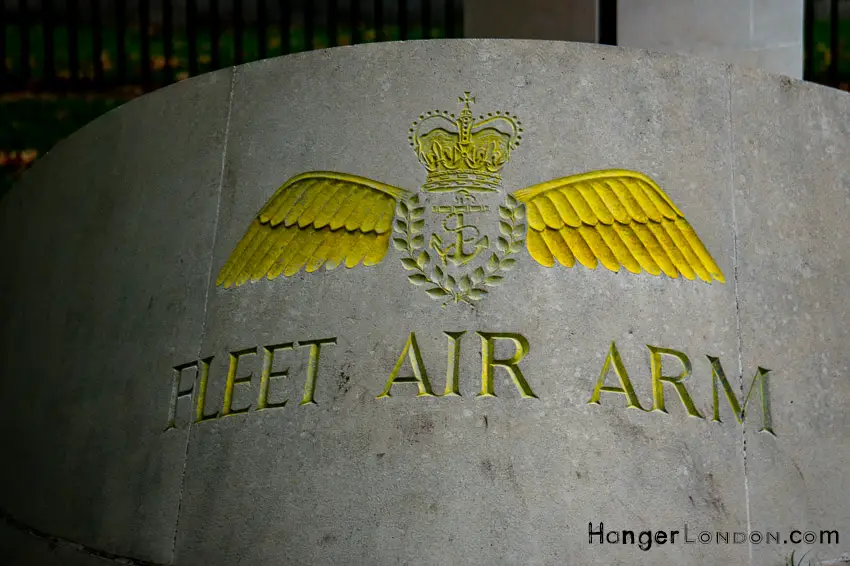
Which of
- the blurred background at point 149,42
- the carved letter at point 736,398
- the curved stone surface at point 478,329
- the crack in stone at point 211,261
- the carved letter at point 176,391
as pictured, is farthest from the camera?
the blurred background at point 149,42

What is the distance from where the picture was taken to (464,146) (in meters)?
4.45

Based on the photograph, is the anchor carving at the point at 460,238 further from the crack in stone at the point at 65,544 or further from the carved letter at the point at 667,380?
the crack in stone at the point at 65,544

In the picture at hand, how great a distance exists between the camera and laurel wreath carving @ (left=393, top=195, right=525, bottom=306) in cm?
431

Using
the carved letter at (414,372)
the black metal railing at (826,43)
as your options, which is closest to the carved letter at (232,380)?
the carved letter at (414,372)

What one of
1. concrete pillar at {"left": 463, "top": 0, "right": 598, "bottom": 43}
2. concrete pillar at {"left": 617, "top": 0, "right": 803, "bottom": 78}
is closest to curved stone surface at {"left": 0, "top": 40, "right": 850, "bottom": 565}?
concrete pillar at {"left": 617, "top": 0, "right": 803, "bottom": 78}

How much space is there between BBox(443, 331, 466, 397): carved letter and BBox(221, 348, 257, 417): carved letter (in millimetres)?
783

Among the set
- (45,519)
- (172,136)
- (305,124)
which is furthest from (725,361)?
(45,519)

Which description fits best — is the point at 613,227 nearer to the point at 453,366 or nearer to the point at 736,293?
the point at 736,293

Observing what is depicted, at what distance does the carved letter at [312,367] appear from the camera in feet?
14.2

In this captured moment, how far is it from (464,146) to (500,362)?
0.87 metres

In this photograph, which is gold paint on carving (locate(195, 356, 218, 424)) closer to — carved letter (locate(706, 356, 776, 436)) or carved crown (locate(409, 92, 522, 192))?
carved crown (locate(409, 92, 522, 192))

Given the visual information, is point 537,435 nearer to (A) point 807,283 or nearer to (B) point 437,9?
(A) point 807,283

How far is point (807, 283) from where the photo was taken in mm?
4551

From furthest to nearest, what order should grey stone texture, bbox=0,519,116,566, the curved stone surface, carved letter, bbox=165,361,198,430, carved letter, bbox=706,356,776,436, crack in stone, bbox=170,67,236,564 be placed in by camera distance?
grey stone texture, bbox=0,519,116,566
carved letter, bbox=165,361,198,430
crack in stone, bbox=170,67,236,564
carved letter, bbox=706,356,776,436
the curved stone surface
